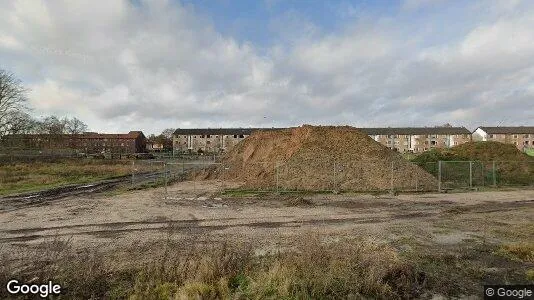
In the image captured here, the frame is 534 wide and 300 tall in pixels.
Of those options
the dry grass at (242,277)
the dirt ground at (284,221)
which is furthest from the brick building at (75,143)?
the dry grass at (242,277)

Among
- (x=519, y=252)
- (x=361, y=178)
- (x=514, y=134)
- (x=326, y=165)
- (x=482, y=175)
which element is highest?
(x=514, y=134)

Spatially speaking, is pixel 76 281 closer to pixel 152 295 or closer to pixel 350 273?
pixel 152 295

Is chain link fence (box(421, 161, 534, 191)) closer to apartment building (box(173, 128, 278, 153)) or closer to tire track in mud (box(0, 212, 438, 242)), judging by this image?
tire track in mud (box(0, 212, 438, 242))

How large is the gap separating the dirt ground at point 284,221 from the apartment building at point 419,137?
11272cm

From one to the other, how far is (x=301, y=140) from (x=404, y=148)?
362ft

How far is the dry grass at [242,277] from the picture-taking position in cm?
621

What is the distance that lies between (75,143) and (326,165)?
99646mm

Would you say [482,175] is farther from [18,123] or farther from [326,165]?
[18,123]

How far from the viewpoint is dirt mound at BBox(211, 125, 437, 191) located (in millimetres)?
24859

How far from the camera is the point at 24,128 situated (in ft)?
202

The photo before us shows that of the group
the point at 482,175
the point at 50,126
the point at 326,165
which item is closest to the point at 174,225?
the point at 326,165

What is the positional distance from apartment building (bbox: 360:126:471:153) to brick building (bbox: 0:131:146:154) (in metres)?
87.6

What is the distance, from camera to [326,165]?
26.7m

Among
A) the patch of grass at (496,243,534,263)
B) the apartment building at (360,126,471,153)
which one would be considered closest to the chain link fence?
the patch of grass at (496,243,534,263)
